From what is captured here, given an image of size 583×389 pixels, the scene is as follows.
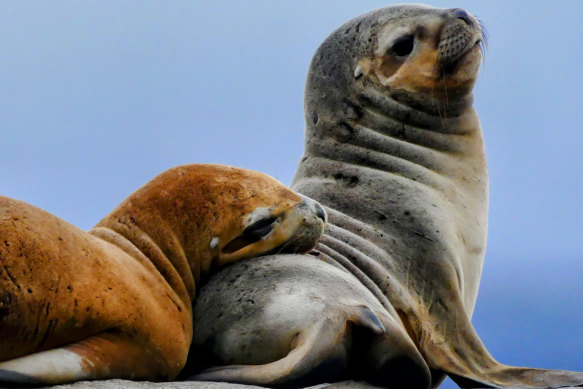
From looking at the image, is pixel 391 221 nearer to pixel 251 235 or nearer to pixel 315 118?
pixel 315 118

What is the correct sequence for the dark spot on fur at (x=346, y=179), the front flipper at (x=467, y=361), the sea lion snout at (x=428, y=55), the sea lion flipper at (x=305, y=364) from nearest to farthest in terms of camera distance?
the sea lion flipper at (x=305, y=364) → the front flipper at (x=467, y=361) → the dark spot on fur at (x=346, y=179) → the sea lion snout at (x=428, y=55)

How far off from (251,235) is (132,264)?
0.72 metres

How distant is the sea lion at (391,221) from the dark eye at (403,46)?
1cm

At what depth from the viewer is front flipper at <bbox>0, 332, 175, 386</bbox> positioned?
3488mm

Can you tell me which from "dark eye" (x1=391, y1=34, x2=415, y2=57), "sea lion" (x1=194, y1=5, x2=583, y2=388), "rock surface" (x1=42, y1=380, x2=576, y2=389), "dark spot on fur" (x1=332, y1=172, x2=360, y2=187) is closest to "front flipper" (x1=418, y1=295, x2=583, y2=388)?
"sea lion" (x1=194, y1=5, x2=583, y2=388)

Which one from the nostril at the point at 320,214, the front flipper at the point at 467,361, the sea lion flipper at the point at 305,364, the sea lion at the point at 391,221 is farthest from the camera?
the front flipper at the point at 467,361

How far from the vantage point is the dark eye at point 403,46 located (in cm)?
628

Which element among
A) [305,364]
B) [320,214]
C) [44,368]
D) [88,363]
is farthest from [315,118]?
[44,368]

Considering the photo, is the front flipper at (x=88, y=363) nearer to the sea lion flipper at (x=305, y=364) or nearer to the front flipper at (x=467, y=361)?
the sea lion flipper at (x=305, y=364)

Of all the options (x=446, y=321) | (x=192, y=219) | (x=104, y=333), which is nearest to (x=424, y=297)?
(x=446, y=321)

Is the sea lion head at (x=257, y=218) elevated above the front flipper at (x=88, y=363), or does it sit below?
above

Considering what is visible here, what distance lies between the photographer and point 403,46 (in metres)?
6.32

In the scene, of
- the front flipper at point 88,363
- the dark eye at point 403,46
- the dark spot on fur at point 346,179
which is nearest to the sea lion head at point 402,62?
the dark eye at point 403,46

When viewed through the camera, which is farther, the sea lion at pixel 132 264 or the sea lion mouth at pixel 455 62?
the sea lion mouth at pixel 455 62
